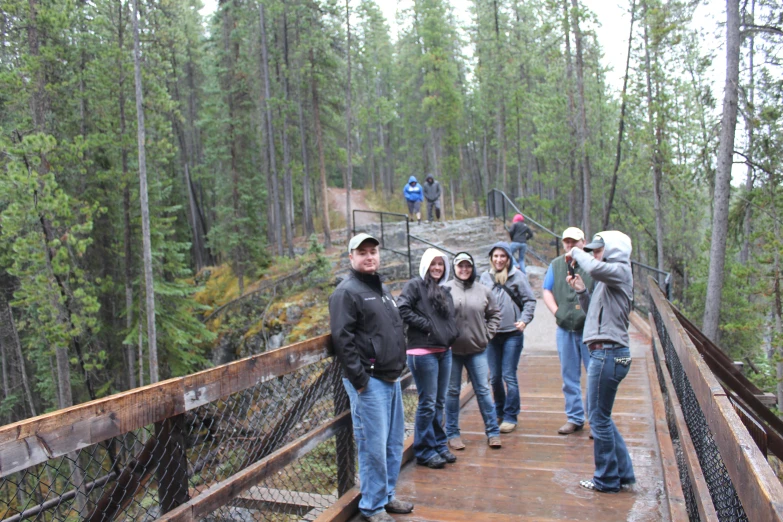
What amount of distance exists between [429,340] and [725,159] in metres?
12.4

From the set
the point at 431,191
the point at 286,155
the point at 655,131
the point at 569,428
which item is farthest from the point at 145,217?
the point at 655,131

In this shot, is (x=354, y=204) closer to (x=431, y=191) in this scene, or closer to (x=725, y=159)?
(x=431, y=191)

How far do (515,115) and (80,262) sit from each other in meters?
22.8

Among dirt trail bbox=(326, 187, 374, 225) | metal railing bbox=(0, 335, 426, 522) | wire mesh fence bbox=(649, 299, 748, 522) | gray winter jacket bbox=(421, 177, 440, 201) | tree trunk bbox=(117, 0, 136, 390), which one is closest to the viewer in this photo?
metal railing bbox=(0, 335, 426, 522)

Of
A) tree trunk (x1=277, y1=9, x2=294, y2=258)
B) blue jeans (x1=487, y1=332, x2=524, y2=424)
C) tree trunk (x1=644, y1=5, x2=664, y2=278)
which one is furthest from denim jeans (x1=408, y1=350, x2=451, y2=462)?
tree trunk (x1=277, y1=9, x2=294, y2=258)

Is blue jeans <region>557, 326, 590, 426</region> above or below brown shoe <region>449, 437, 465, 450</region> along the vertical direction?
above

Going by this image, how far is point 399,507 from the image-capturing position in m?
3.73

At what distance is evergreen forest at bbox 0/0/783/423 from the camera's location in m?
15.3

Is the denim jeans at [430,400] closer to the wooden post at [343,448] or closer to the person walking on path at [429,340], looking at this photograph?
the person walking on path at [429,340]

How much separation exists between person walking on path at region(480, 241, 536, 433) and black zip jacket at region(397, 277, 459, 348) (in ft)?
3.45

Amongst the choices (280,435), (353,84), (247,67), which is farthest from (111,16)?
(280,435)

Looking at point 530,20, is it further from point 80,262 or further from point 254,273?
point 80,262

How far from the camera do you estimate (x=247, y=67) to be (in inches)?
1024

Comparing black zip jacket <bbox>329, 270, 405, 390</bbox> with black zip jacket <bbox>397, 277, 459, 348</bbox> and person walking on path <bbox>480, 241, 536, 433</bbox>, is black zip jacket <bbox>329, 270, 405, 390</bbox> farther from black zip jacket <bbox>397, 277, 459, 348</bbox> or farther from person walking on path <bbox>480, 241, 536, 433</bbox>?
person walking on path <bbox>480, 241, 536, 433</bbox>
